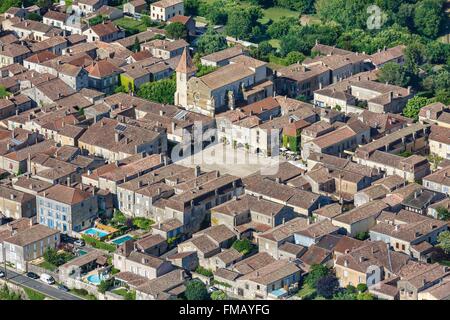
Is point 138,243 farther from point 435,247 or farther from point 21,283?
point 435,247

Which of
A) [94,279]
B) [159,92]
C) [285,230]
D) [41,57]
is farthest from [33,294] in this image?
[41,57]

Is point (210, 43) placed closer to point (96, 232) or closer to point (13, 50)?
point (13, 50)

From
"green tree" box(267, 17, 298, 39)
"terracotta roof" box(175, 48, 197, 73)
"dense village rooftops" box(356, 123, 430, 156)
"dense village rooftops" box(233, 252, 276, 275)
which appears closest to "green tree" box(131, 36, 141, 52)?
"terracotta roof" box(175, 48, 197, 73)

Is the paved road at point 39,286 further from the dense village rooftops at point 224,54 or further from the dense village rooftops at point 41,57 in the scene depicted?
the dense village rooftops at point 224,54

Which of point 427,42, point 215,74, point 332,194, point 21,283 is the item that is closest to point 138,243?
point 21,283

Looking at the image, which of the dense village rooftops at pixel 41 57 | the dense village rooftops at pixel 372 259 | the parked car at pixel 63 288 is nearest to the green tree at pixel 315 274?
the dense village rooftops at pixel 372 259
